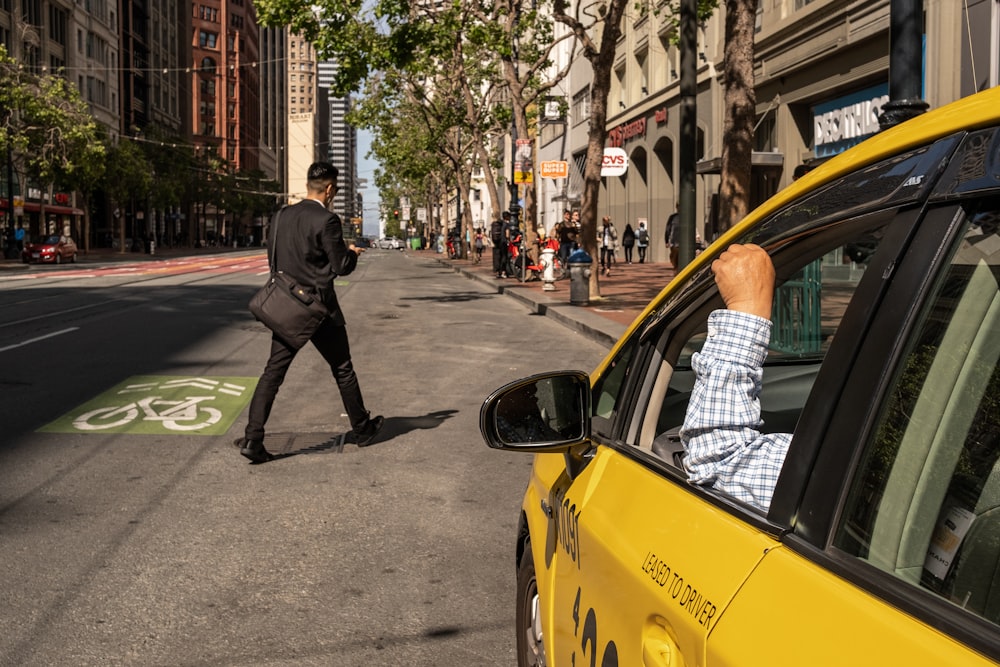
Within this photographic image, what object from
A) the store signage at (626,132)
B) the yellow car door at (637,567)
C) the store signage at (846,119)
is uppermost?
the store signage at (626,132)

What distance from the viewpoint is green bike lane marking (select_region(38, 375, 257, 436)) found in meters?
8.23

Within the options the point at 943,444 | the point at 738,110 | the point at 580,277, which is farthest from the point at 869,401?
the point at 580,277

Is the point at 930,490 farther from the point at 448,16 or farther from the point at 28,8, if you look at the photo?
the point at 28,8

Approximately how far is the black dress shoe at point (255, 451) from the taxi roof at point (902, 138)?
201 inches

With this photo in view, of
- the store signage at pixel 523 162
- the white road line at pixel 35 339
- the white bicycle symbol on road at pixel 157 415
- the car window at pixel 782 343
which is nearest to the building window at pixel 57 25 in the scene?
the store signage at pixel 523 162

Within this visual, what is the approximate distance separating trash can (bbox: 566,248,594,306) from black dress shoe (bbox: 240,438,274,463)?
12.7 m

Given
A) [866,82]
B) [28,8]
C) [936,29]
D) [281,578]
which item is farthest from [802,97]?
[28,8]

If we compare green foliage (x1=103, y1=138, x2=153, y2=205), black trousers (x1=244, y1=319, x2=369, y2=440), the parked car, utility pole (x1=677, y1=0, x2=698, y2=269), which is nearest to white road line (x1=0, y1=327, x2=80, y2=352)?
black trousers (x1=244, y1=319, x2=369, y2=440)

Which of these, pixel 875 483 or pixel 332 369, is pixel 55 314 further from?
pixel 875 483

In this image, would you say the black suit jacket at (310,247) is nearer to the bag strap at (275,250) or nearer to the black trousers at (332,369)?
the bag strap at (275,250)

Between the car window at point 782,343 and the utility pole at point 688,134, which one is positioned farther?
the utility pole at point 688,134

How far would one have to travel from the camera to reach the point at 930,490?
1467 mm

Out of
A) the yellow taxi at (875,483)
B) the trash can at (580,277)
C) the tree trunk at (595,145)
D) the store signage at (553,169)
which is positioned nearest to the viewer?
the yellow taxi at (875,483)

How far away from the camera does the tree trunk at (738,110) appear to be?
1278 centimetres
